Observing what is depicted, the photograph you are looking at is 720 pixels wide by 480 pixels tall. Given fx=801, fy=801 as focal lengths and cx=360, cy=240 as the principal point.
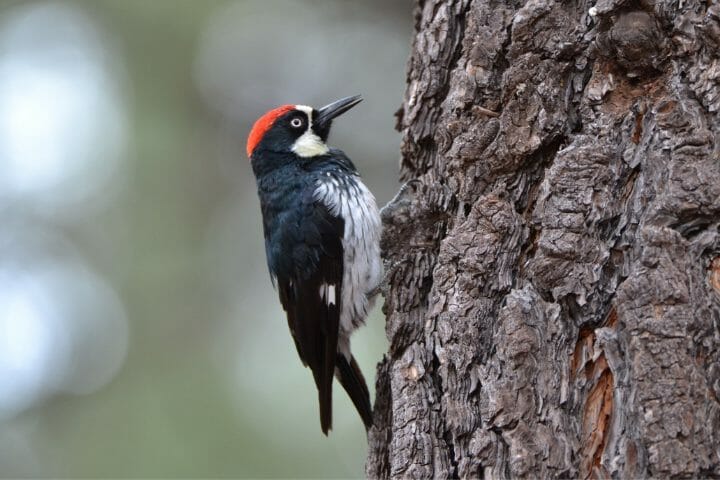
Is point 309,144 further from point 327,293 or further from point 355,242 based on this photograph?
point 327,293

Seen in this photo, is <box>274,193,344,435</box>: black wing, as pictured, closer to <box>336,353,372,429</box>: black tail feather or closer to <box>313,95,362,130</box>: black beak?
<box>336,353,372,429</box>: black tail feather

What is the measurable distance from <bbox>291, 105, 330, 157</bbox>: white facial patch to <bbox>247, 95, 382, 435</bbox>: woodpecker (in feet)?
0.18

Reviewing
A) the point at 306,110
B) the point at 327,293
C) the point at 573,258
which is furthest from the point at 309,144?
the point at 573,258

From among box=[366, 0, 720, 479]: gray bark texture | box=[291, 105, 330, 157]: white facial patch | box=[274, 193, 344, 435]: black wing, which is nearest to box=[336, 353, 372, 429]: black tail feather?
box=[274, 193, 344, 435]: black wing

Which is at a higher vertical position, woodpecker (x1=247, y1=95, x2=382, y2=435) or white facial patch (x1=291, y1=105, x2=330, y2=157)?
white facial patch (x1=291, y1=105, x2=330, y2=157)

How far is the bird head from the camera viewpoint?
4258 millimetres

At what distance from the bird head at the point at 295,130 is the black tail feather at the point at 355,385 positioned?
1.15 metres

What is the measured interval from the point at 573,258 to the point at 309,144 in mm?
2336

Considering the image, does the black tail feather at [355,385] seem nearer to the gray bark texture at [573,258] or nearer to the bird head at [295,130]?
the gray bark texture at [573,258]

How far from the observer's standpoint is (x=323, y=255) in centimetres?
390

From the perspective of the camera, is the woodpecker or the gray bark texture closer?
the gray bark texture

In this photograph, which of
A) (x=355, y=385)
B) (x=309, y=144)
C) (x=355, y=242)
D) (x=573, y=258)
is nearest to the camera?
(x=573, y=258)

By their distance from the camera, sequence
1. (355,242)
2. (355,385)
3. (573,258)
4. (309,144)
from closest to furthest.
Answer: (573,258), (355,385), (355,242), (309,144)

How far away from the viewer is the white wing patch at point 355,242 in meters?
3.74
